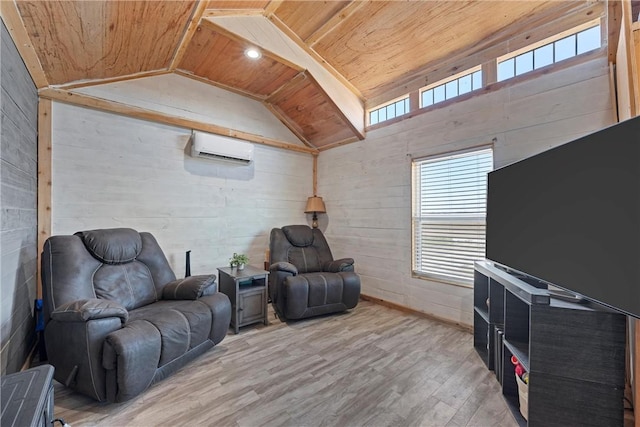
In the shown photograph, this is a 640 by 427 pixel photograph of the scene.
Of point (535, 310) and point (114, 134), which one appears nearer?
point (535, 310)

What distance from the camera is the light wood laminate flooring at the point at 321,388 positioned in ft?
5.29

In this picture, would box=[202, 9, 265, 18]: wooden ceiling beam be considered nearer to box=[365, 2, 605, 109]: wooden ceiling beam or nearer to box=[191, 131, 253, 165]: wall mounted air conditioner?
box=[191, 131, 253, 165]: wall mounted air conditioner

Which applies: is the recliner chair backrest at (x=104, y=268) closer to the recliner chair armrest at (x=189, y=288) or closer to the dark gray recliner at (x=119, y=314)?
the dark gray recliner at (x=119, y=314)

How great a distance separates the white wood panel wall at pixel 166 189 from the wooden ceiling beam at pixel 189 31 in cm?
76

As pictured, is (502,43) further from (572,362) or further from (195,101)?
(195,101)

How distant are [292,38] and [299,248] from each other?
8.82 ft

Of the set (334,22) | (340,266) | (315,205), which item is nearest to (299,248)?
(340,266)

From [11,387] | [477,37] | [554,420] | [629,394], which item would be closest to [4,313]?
[11,387]

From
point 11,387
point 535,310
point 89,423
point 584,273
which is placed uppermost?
point 584,273

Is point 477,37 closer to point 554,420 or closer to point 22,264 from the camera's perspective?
point 554,420

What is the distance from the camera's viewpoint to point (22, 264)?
2.00m

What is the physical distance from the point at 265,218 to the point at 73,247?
227cm

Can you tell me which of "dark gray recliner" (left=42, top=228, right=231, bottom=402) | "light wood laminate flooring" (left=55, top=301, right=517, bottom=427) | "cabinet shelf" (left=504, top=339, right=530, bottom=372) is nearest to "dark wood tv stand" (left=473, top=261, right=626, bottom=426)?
"cabinet shelf" (left=504, top=339, right=530, bottom=372)

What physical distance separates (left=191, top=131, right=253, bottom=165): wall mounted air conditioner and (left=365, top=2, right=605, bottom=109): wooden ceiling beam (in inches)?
83.9
